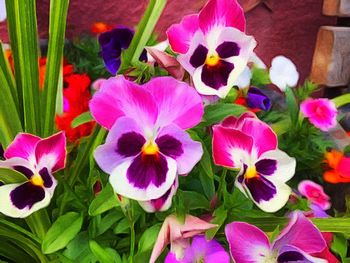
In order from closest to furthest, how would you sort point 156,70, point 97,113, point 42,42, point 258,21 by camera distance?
point 97,113
point 156,70
point 42,42
point 258,21

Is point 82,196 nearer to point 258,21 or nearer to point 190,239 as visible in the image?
point 190,239

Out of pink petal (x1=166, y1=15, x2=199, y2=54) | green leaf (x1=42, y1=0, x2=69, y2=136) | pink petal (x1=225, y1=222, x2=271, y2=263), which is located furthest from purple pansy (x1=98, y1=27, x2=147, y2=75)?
pink petal (x1=225, y1=222, x2=271, y2=263)

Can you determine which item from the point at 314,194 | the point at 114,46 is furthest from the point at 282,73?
the point at 114,46

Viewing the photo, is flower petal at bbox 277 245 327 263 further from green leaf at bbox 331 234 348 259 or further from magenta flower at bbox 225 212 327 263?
green leaf at bbox 331 234 348 259

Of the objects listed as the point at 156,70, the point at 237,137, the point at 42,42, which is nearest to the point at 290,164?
the point at 237,137

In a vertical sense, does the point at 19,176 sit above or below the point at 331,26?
above

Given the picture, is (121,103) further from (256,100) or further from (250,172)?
(256,100)

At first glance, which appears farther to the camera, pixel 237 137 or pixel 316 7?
pixel 316 7
